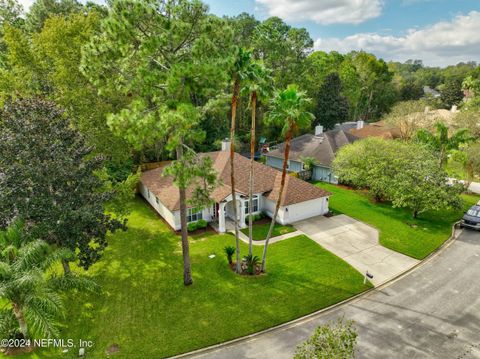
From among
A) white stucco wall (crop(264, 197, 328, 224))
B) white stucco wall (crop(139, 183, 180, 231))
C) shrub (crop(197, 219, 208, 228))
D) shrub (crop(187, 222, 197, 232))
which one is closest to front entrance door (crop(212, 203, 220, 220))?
shrub (crop(197, 219, 208, 228))

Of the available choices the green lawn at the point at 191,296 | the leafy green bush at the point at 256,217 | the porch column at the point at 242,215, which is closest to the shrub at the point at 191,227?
the green lawn at the point at 191,296

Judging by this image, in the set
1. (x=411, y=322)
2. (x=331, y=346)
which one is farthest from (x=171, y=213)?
(x=331, y=346)

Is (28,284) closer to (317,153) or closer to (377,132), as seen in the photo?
(317,153)

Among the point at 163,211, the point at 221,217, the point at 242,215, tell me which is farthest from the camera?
the point at 163,211

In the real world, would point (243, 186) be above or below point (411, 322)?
above

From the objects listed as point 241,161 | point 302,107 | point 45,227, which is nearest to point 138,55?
point 302,107

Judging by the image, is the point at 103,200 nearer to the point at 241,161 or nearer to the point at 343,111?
the point at 241,161

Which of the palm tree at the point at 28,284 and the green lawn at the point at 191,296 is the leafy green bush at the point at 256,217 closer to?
the green lawn at the point at 191,296

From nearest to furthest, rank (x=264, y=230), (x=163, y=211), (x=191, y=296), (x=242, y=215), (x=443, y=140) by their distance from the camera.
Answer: (x=191, y=296), (x=264, y=230), (x=242, y=215), (x=163, y=211), (x=443, y=140)
